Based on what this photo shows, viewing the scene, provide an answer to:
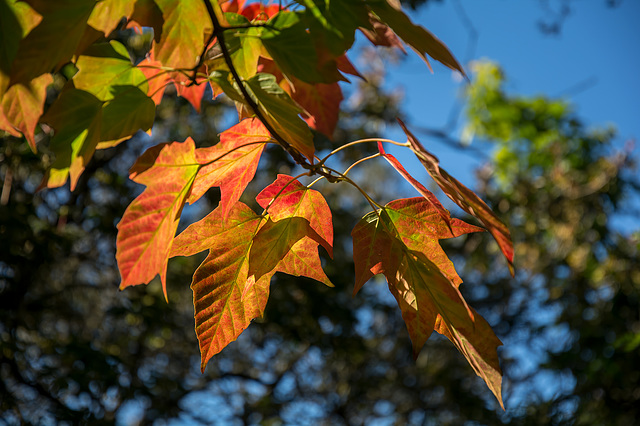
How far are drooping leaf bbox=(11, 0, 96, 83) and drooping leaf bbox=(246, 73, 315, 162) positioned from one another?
123 mm

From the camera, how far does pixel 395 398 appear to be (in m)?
3.33

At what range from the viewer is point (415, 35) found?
352 millimetres

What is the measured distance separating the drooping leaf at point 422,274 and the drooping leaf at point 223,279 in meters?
0.09

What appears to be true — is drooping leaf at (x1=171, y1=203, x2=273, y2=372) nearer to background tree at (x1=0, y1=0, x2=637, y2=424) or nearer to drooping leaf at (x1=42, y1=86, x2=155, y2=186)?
drooping leaf at (x1=42, y1=86, x2=155, y2=186)

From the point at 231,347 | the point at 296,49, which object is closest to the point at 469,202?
the point at 296,49

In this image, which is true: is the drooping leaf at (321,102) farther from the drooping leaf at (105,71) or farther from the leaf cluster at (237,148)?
the drooping leaf at (105,71)

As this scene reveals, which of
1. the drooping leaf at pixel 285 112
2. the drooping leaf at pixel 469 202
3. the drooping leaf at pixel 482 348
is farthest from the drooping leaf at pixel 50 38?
the drooping leaf at pixel 482 348

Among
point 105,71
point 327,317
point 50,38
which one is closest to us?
point 50,38

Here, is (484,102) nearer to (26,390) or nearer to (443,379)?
(443,379)

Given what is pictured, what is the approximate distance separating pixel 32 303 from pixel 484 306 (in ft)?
8.74

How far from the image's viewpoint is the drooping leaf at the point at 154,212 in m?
0.37

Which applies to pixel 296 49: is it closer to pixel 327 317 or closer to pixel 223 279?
pixel 223 279

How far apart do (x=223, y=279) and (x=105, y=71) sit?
0.21 m

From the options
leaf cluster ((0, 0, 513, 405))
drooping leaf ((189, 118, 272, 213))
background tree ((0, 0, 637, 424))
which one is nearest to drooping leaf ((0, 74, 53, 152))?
leaf cluster ((0, 0, 513, 405))
